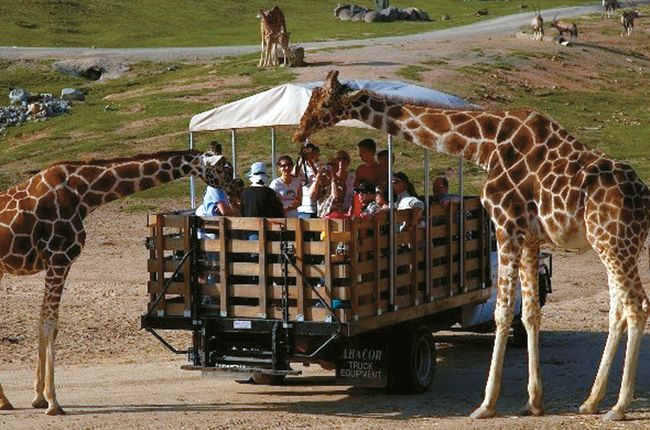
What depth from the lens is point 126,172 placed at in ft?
53.1

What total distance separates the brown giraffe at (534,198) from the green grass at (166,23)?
4667 cm

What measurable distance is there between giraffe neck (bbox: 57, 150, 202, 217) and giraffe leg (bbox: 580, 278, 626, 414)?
4.51 meters

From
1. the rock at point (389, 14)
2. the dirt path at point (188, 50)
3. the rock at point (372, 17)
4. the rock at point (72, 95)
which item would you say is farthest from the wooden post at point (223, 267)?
the rock at point (389, 14)

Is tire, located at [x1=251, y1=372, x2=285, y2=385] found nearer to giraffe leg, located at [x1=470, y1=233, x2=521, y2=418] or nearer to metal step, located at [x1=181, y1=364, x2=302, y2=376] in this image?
metal step, located at [x1=181, y1=364, x2=302, y2=376]

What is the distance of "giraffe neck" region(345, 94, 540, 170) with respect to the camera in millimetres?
15801

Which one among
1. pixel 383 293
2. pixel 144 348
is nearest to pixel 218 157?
pixel 383 293

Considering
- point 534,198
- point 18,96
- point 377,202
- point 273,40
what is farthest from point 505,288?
point 18,96

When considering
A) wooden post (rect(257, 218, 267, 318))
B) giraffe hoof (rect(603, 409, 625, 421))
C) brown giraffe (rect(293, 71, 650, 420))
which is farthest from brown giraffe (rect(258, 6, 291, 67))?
giraffe hoof (rect(603, 409, 625, 421))

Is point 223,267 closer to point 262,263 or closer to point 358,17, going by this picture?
point 262,263

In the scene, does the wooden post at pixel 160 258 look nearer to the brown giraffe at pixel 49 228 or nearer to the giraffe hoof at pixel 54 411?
the brown giraffe at pixel 49 228

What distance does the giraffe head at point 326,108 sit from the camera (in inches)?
620

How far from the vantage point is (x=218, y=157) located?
16.1 m

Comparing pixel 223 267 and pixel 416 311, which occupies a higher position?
pixel 223 267

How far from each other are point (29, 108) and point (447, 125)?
28341 millimetres
